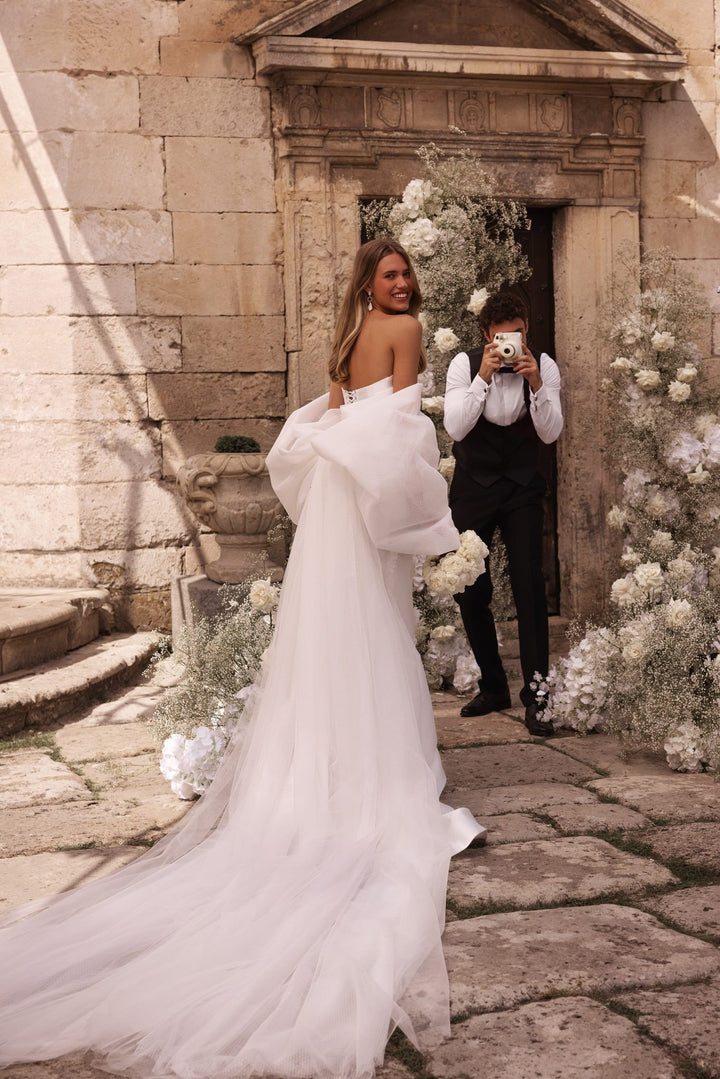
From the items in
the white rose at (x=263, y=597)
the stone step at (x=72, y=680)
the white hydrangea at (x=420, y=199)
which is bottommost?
the stone step at (x=72, y=680)

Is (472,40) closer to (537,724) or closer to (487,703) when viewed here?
(487,703)

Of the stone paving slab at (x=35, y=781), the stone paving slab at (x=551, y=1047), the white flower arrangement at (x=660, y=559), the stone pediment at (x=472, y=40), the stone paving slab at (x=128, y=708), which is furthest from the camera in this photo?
the stone pediment at (x=472, y=40)

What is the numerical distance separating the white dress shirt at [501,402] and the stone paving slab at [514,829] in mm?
1876

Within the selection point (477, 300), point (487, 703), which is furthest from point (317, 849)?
point (477, 300)

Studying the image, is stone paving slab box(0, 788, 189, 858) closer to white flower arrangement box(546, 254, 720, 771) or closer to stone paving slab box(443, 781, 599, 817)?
stone paving slab box(443, 781, 599, 817)

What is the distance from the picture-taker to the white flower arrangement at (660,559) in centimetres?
490

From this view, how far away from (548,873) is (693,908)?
17.3 inches

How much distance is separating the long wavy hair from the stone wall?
319 cm

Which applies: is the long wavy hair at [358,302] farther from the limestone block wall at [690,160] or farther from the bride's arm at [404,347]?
the limestone block wall at [690,160]

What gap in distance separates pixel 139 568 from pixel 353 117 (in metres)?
3.02

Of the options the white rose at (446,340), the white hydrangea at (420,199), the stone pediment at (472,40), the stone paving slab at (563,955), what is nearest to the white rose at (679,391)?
the white rose at (446,340)

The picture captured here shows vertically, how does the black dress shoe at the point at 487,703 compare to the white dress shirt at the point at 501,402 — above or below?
below

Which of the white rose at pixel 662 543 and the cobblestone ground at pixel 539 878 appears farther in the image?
the white rose at pixel 662 543

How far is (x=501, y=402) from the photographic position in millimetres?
5348
